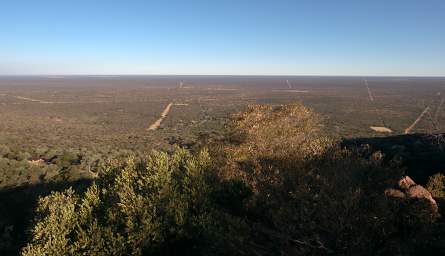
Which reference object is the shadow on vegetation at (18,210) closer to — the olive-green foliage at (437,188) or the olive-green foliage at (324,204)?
the olive-green foliage at (324,204)

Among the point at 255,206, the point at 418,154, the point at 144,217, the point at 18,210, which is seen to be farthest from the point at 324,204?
the point at 418,154

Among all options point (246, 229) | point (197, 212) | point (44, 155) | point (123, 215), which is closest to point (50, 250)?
point (123, 215)

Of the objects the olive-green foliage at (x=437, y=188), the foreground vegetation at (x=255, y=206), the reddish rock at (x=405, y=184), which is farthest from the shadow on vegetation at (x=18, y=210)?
the olive-green foliage at (x=437, y=188)

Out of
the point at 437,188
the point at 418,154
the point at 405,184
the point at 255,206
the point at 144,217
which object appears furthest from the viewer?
the point at 418,154

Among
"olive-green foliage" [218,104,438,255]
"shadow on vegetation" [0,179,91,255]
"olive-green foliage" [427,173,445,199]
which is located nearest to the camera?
"olive-green foliage" [218,104,438,255]

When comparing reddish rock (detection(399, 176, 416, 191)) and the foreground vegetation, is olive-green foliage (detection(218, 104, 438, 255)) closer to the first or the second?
the foreground vegetation

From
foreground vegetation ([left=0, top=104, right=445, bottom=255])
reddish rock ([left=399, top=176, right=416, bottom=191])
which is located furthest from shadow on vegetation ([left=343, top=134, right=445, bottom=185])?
foreground vegetation ([left=0, top=104, right=445, bottom=255])

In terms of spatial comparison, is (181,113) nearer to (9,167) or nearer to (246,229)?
(9,167)

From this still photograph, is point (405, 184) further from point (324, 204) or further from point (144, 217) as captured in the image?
point (144, 217)
